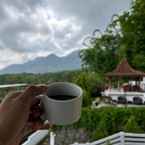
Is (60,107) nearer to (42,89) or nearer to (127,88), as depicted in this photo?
(42,89)

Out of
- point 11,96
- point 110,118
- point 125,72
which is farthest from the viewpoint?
point 125,72

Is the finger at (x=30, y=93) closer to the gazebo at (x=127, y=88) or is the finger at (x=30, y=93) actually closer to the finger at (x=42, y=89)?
the finger at (x=42, y=89)

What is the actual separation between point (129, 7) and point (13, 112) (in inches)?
569

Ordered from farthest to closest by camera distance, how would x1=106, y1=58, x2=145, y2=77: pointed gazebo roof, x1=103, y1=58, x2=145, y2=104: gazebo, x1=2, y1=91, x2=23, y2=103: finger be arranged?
1. x1=106, y1=58, x2=145, y2=77: pointed gazebo roof
2. x1=103, y1=58, x2=145, y2=104: gazebo
3. x1=2, y1=91, x2=23, y2=103: finger

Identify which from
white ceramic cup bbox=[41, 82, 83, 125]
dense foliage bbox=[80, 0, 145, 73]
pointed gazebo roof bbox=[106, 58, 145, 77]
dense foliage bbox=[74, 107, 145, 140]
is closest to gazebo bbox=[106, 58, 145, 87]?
pointed gazebo roof bbox=[106, 58, 145, 77]

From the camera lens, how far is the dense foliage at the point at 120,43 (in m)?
13.8

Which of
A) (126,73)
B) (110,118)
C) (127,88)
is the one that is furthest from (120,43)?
(110,118)

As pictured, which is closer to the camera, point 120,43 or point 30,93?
point 30,93

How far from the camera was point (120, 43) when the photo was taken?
14.8m

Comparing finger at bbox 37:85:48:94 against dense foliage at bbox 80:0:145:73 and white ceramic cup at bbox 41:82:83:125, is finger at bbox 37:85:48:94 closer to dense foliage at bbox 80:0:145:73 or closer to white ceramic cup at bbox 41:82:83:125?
white ceramic cup at bbox 41:82:83:125

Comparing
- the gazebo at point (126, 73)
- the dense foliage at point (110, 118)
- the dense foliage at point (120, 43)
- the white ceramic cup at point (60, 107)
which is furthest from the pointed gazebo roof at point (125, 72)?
the white ceramic cup at point (60, 107)

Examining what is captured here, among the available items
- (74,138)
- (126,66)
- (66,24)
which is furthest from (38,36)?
(126,66)

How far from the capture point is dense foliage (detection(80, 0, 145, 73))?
45.4ft

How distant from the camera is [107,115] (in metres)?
6.07
